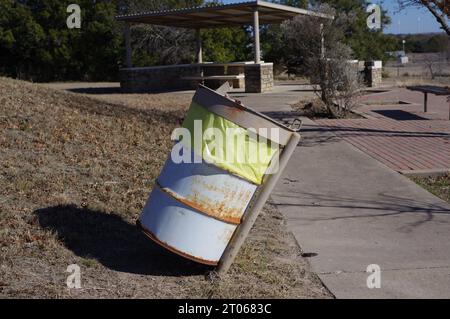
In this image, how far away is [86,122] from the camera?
28.9 ft

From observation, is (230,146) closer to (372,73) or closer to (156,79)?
(156,79)

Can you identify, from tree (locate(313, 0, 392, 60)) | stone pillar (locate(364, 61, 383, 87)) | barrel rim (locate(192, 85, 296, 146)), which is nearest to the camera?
barrel rim (locate(192, 85, 296, 146))

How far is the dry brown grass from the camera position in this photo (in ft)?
13.6

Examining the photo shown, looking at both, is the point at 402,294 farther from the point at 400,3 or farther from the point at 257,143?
the point at 400,3

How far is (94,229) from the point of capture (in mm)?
5168

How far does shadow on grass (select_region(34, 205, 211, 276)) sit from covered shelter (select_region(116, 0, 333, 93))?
600 inches

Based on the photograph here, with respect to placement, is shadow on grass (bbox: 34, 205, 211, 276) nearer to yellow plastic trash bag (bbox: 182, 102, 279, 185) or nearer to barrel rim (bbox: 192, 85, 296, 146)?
yellow plastic trash bag (bbox: 182, 102, 279, 185)

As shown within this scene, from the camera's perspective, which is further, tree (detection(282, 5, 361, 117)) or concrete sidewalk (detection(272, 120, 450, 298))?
tree (detection(282, 5, 361, 117))

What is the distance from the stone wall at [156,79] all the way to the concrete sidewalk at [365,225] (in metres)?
16.0

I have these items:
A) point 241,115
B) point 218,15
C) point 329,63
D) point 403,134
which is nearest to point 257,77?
point 218,15

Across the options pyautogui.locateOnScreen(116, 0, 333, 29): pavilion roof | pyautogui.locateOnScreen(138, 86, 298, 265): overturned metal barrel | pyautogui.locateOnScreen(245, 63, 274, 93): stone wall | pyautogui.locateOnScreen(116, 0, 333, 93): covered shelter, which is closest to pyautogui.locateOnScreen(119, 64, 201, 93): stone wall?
pyautogui.locateOnScreen(116, 0, 333, 93): covered shelter

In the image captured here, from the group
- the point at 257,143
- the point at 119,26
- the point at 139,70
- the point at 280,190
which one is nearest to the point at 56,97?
the point at 280,190

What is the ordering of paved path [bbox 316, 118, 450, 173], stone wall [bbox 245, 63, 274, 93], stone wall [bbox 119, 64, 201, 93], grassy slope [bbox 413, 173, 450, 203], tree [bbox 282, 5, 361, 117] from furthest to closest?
stone wall [bbox 119, 64, 201, 93]
stone wall [bbox 245, 63, 274, 93]
tree [bbox 282, 5, 361, 117]
paved path [bbox 316, 118, 450, 173]
grassy slope [bbox 413, 173, 450, 203]

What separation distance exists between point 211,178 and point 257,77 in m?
17.4
